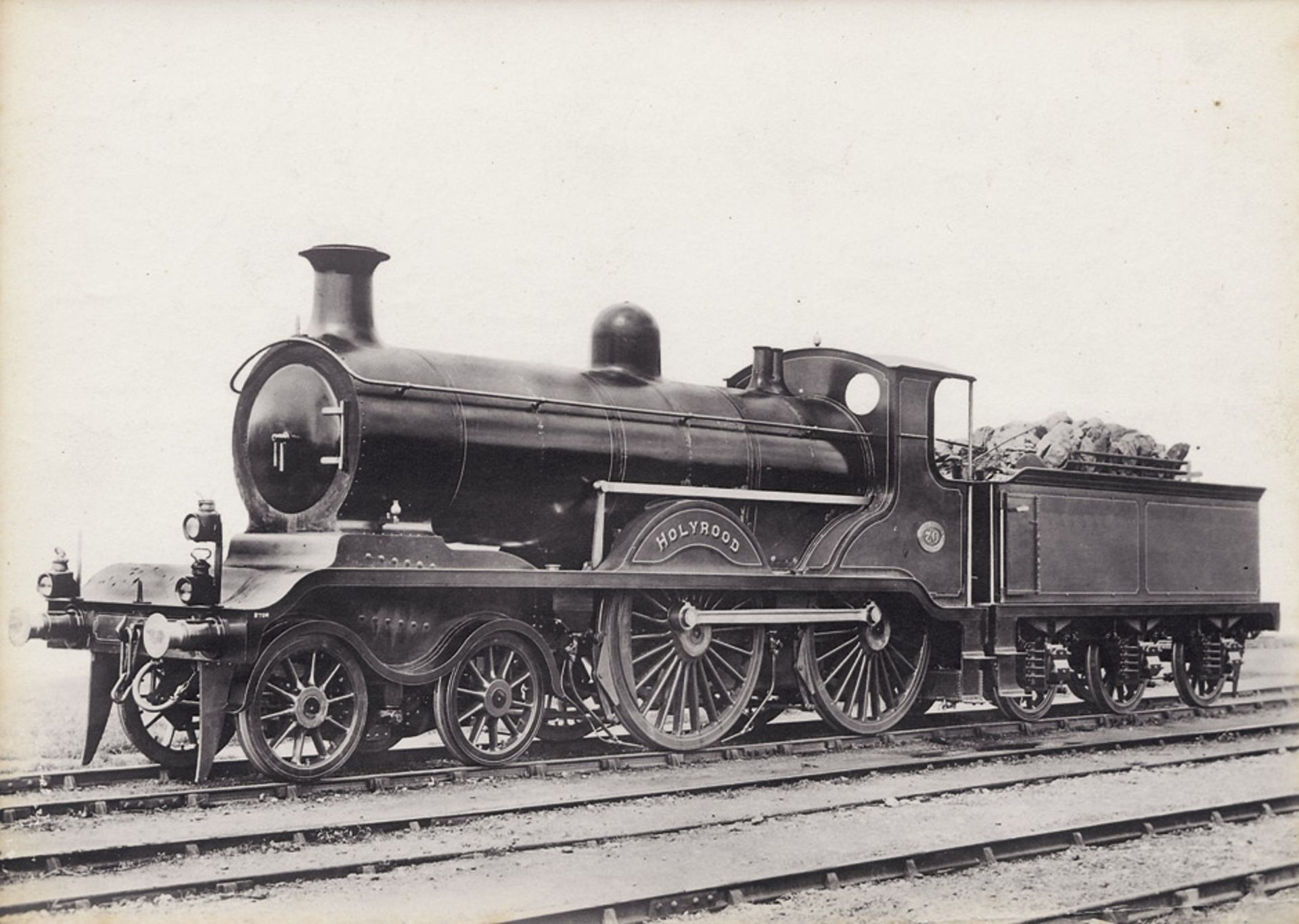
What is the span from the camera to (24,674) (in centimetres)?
1288

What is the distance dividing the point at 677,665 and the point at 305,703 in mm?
2699

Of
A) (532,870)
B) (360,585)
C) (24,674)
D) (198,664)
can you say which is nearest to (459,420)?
(360,585)

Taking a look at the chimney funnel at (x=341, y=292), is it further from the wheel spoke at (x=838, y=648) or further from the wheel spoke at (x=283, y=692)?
the wheel spoke at (x=838, y=648)

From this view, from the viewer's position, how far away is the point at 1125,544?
1226cm

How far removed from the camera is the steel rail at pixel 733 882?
5.37 meters

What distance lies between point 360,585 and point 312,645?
1.37 feet

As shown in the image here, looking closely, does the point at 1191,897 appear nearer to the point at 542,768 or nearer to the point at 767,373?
the point at 542,768

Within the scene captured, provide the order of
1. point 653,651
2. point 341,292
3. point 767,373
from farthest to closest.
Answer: point 767,373 → point 653,651 → point 341,292

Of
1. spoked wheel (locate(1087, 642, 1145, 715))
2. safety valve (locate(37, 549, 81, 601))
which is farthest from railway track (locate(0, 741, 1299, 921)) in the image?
spoked wheel (locate(1087, 642, 1145, 715))

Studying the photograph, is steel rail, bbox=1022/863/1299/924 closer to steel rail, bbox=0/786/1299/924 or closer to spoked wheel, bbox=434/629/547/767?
steel rail, bbox=0/786/1299/924

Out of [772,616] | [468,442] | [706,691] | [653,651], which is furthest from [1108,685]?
[468,442]

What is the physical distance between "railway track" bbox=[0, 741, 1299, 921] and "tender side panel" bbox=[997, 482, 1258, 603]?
3.68m

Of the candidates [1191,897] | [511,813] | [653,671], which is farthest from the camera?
[653,671]

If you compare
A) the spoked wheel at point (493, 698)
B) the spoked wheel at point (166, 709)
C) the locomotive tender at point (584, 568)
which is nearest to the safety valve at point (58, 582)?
the locomotive tender at point (584, 568)
